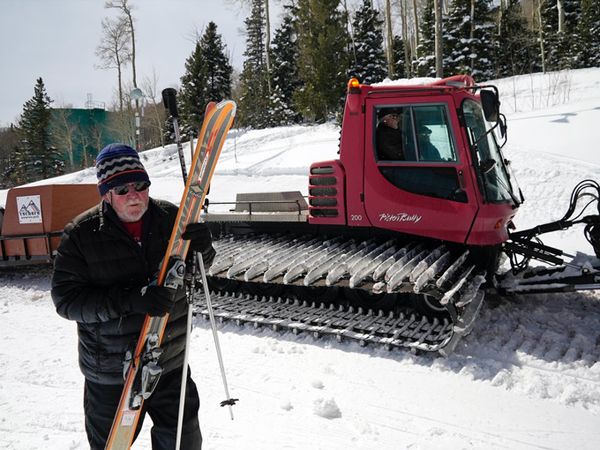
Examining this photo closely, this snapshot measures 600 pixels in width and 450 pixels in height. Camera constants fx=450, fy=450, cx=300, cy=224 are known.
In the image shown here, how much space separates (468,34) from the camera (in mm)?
29281

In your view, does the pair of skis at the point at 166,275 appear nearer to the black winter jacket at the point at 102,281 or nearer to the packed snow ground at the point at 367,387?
the black winter jacket at the point at 102,281

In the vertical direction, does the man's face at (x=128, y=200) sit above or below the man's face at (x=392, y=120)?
below

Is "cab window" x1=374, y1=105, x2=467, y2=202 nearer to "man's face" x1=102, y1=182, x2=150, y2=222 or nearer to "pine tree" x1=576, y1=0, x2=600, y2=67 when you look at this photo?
"man's face" x1=102, y1=182, x2=150, y2=222

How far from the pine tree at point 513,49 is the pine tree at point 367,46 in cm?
853

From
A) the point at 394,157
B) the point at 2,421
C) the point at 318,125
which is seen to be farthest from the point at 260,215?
the point at 318,125

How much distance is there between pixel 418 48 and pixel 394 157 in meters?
29.0

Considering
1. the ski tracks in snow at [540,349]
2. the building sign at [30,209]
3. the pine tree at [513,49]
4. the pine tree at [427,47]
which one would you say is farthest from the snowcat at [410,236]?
the pine tree at [513,49]

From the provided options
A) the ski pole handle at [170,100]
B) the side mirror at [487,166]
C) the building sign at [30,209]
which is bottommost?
the building sign at [30,209]

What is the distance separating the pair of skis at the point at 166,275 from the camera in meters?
2.35

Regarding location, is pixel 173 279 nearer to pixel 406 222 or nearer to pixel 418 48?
pixel 406 222

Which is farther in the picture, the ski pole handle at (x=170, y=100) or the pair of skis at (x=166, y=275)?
the ski pole handle at (x=170, y=100)

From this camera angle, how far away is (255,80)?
37.6 meters

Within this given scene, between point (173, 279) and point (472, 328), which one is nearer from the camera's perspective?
point (173, 279)

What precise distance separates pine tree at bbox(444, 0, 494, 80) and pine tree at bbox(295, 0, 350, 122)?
674 centimetres
